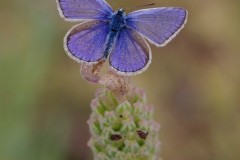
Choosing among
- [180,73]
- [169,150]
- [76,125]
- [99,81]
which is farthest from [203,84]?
[99,81]

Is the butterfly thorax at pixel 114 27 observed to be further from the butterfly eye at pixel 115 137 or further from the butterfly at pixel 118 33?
the butterfly eye at pixel 115 137

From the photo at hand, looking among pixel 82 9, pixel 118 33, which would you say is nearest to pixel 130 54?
pixel 118 33

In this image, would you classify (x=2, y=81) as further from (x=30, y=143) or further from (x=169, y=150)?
(x=169, y=150)

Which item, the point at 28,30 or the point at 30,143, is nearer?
the point at 30,143

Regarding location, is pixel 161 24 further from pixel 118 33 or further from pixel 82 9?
pixel 82 9

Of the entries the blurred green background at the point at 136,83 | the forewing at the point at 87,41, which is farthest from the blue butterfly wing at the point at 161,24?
the blurred green background at the point at 136,83

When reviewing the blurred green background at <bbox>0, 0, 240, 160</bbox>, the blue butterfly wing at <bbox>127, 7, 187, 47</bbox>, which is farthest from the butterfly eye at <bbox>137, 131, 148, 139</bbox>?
the blurred green background at <bbox>0, 0, 240, 160</bbox>
